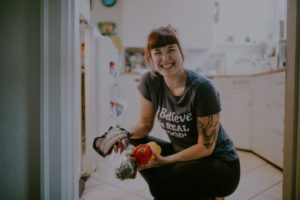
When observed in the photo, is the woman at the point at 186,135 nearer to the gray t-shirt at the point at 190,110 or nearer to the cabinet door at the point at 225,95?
the gray t-shirt at the point at 190,110

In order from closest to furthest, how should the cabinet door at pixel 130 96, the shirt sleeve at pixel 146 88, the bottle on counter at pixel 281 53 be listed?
the shirt sleeve at pixel 146 88
the bottle on counter at pixel 281 53
the cabinet door at pixel 130 96

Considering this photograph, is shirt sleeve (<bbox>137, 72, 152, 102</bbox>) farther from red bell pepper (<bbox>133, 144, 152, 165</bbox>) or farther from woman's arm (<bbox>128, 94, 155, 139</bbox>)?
red bell pepper (<bbox>133, 144, 152, 165</bbox>)

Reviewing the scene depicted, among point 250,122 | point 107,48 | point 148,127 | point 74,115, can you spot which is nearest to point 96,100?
point 107,48

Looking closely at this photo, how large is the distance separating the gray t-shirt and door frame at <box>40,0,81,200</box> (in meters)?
0.49

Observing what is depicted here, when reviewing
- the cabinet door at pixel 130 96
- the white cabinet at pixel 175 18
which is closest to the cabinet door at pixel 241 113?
the white cabinet at pixel 175 18

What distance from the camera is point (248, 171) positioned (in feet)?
5.88

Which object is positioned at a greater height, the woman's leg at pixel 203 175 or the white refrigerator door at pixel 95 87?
the white refrigerator door at pixel 95 87

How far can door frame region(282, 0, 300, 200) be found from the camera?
71cm

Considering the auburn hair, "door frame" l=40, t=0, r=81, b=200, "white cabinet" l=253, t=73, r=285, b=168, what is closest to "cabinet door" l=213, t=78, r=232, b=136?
"white cabinet" l=253, t=73, r=285, b=168

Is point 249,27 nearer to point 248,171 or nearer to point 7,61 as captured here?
point 248,171

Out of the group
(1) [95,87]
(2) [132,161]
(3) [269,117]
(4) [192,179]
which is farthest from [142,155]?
(3) [269,117]

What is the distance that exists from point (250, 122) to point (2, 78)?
2.33 meters

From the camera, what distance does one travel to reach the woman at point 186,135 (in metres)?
0.92

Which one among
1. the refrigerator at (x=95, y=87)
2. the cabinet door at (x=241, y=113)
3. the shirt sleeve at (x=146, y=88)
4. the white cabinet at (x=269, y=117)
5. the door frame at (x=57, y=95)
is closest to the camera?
the door frame at (x=57, y=95)
